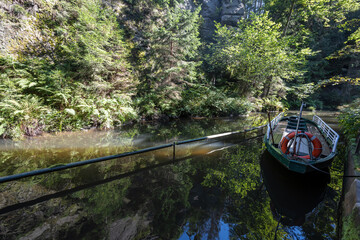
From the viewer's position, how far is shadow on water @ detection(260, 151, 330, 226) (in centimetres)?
333

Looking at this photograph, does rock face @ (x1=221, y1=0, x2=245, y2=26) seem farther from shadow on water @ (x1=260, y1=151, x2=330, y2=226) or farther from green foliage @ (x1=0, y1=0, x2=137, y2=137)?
shadow on water @ (x1=260, y1=151, x2=330, y2=226)

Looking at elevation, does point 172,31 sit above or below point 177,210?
above

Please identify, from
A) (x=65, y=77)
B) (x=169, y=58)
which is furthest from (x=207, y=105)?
(x=65, y=77)

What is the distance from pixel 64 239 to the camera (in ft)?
8.36

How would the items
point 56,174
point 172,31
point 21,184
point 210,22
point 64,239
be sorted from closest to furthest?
point 64,239, point 21,184, point 56,174, point 172,31, point 210,22

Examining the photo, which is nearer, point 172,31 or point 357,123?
point 357,123

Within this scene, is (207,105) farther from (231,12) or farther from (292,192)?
(231,12)

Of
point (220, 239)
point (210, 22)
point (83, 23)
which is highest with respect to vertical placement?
point (210, 22)

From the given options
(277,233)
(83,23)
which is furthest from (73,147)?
(83,23)

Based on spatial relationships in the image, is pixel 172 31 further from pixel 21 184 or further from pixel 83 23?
pixel 21 184

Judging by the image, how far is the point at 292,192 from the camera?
4.11 meters

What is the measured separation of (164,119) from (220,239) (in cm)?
1083

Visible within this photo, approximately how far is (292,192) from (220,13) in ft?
121

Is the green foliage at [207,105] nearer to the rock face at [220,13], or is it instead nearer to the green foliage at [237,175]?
the green foliage at [237,175]
